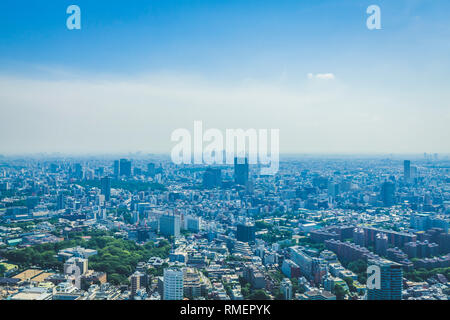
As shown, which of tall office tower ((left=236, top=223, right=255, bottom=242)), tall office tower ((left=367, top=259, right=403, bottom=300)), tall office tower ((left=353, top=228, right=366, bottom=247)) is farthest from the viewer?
tall office tower ((left=236, top=223, right=255, bottom=242))

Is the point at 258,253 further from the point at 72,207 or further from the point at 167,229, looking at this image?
the point at 72,207

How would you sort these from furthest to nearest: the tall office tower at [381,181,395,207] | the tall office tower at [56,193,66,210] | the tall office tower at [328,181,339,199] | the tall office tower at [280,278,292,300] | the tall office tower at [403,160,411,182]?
1. the tall office tower at [328,181,339,199]
2. the tall office tower at [56,193,66,210]
3. the tall office tower at [381,181,395,207]
4. the tall office tower at [403,160,411,182]
5. the tall office tower at [280,278,292,300]

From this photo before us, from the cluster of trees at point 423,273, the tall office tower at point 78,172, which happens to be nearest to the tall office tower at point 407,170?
the cluster of trees at point 423,273

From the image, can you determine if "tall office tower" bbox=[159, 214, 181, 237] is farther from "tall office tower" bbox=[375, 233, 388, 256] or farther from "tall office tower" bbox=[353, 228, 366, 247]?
"tall office tower" bbox=[375, 233, 388, 256]

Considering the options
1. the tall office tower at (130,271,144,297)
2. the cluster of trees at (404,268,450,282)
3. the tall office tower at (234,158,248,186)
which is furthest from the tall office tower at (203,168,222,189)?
the cluster of trees at (404,268,450,282)

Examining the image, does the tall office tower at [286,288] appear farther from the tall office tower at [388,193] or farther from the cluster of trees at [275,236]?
the tall office tower at [388,193]

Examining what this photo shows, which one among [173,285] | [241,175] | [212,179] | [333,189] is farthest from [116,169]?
[173,285]
